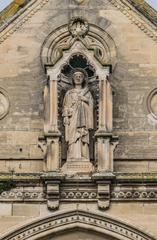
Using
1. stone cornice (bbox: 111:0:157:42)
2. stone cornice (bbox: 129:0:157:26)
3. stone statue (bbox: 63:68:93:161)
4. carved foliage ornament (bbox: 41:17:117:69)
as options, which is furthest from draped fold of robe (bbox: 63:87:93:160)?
stone cornice (bbox: 129:0:157:26)

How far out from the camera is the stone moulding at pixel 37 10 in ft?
112

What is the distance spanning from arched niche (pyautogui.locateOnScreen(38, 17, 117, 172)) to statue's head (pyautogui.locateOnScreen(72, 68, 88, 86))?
159 millimetres

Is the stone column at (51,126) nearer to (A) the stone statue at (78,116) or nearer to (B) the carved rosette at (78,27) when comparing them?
(A) the stone statue at (78,116)

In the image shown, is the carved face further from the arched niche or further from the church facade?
the arched niche

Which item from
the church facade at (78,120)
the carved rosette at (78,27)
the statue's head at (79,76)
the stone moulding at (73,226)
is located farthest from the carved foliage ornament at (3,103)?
the stone moulding at (73,226)

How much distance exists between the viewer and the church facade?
32.4m

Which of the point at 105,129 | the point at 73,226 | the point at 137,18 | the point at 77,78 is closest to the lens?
the point at 73,226

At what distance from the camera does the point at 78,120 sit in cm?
3294

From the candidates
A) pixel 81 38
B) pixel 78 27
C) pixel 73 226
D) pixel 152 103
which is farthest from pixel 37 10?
pixel 73 226

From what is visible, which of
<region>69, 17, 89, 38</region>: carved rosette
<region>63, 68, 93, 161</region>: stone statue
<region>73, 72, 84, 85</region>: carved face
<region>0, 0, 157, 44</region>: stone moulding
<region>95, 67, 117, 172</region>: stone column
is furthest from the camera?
<region>0, 0, 157, 44</region>: stone moulding

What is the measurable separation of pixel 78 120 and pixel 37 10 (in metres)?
2.50

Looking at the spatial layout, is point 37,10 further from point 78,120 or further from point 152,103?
point 152,103

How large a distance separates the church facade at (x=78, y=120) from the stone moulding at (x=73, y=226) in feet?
0.06

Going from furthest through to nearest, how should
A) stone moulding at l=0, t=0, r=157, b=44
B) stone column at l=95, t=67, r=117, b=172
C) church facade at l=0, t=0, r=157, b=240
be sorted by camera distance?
stone moulding at l=0, t=0, r=157, b=44
stone column at l=95, t=67, r=117, b=172
church facade at l=0, t=0, r=157, b=240
